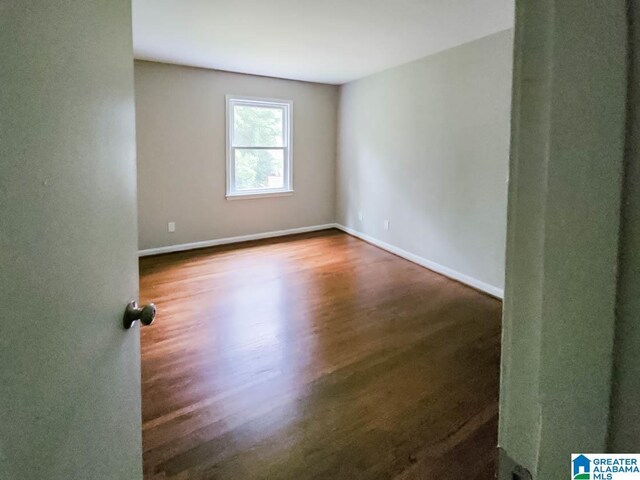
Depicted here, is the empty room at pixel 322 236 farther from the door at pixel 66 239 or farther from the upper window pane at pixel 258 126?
the door at pixel 66 239

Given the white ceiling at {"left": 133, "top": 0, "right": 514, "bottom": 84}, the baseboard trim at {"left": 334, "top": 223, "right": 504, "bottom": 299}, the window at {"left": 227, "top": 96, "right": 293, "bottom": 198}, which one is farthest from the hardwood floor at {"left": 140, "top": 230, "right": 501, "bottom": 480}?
the white ceiling at {"left": 133, "top": 0, "right": 514, "bottom": 84}

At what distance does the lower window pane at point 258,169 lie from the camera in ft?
17.4

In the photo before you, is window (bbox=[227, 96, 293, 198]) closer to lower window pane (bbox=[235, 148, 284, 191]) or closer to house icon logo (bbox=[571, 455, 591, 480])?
lower window pane (bbox=[235, 148, 284, 191])

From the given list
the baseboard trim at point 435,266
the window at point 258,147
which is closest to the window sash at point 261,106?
the window at point 258,147

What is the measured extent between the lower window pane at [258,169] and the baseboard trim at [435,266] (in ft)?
4.71

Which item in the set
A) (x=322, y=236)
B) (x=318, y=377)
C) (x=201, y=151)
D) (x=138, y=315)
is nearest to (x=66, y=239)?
(x=138, y=315)

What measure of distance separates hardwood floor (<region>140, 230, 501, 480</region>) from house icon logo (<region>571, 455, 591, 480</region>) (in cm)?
138

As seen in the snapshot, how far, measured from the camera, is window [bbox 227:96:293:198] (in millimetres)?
5148

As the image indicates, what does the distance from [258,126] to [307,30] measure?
224 cm

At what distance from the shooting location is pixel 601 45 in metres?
0.31

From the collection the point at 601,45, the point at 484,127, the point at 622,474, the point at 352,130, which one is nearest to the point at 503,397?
the point at 622,474

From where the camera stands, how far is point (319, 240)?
552 centimetres

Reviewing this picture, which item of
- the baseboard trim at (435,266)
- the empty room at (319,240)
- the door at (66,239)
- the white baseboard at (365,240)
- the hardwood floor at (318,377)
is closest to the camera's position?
the empty room at (319,240)

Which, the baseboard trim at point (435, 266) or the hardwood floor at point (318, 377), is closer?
the hardwood floor at point (318, 377)
